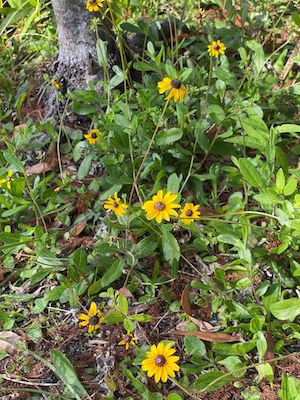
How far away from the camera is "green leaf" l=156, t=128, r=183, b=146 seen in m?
1.97

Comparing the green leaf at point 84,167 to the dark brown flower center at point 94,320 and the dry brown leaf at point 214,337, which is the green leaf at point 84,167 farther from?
the dry brown leaf at point 214,337

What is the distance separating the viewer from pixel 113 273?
1.73m

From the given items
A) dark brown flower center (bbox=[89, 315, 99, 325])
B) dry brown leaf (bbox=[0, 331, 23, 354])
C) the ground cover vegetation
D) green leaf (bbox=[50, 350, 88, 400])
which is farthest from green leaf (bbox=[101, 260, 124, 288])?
dry brown leaf (bbox=[0, 331, 23, 354])

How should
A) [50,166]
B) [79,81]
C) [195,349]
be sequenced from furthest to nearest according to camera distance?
[79,81] < [50,166] < [195,349]

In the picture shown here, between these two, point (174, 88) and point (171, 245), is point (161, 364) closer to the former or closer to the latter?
point (171, 245)

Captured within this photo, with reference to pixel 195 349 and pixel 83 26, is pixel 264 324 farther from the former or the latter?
pixel 83 26

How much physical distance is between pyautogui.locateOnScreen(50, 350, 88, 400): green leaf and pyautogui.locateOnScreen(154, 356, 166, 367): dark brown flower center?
330 millimetres

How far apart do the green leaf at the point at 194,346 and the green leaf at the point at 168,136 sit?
28.2 inches

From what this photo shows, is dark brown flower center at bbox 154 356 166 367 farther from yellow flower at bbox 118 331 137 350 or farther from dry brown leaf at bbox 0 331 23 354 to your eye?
dry brown leaf at bbox 0 331 23 354

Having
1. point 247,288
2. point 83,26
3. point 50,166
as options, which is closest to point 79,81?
point 83,26

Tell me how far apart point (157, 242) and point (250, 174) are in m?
0.38

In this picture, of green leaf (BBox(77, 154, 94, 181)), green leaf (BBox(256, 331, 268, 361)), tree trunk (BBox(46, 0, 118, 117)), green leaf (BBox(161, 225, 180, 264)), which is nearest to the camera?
green leaf (BBox(256, 331, 268, 361))

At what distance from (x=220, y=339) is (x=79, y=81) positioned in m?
1.34

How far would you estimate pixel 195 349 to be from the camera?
1613 mm
